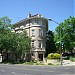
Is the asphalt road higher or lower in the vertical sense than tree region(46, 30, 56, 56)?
lower

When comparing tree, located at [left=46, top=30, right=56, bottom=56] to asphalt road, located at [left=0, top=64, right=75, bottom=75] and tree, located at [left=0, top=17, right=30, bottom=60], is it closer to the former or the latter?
tree, located at [left=0, top=17, right=30, bottom=60]

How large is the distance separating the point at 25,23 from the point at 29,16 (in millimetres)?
2240

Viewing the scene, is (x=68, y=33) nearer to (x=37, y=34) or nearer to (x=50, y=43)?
(x=50, y=43)

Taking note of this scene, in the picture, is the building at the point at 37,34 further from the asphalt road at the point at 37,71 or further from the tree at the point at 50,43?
the asphalt road at the point at 37,71

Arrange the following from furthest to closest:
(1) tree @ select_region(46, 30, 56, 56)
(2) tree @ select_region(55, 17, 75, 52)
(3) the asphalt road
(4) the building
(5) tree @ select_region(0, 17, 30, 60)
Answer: (1) tree @ select_region(46, 30, 56, 56), (2) tree @ select_region(55, 17, 75, 52), (4) the building, (5) tree @ select_region(0, 17, 30, 60), (3) the asphalt road

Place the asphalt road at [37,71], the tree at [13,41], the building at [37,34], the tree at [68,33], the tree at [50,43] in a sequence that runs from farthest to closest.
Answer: the tree at [50,43], the tree at [68,33], the building at [37,34], the tree at [13,41], the asphalt road at [37,71]

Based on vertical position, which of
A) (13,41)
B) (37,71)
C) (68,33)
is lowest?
(37,71)

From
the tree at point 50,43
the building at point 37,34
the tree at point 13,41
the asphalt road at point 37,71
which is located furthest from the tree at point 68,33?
the asphalt road at point 37,71

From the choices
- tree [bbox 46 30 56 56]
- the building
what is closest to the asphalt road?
the building

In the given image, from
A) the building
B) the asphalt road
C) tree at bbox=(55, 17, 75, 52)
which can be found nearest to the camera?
the asphalt road

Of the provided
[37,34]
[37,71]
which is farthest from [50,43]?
[37,71]

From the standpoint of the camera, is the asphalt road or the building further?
the building

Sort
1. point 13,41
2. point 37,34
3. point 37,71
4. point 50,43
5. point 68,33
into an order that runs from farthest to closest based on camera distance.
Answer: point 50,43 < point 68,33 < point 37,34 < point 13,41 < point 37,71

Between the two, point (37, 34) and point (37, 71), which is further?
point (37, 34)
